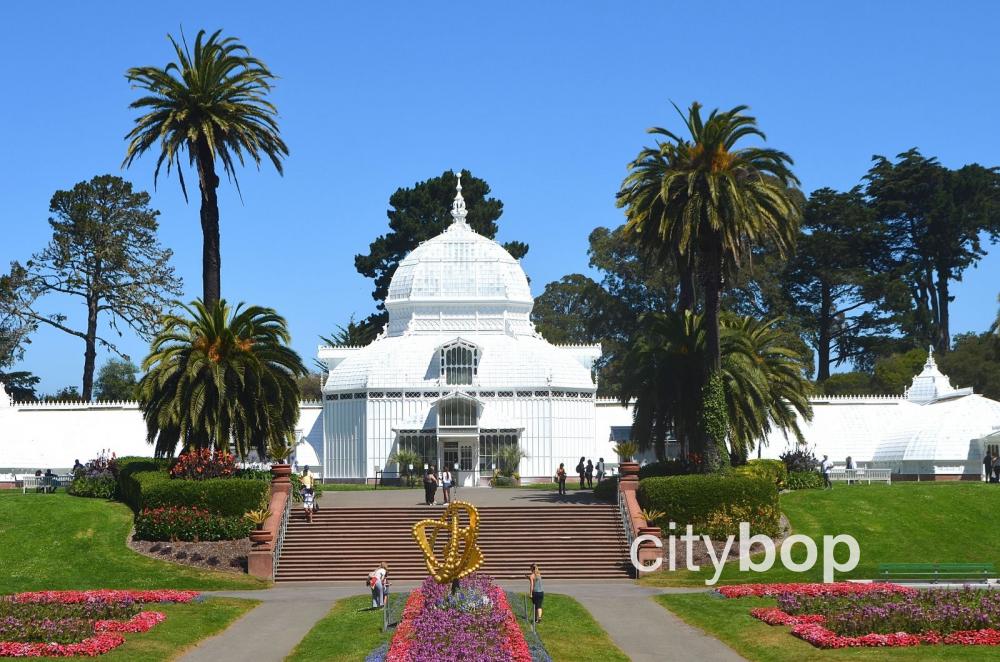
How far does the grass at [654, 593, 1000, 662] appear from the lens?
2783cm

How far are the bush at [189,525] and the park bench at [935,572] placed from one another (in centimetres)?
1941

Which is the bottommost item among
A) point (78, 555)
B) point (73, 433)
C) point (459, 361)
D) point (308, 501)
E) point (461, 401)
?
point (78, 555)

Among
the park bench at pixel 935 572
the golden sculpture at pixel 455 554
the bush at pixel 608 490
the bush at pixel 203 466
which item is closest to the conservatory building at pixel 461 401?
the bush at pixel 608 490

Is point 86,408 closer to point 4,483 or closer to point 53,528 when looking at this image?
point 4,483

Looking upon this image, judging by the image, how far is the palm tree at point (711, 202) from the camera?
46375mm

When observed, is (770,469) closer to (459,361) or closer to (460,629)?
(459,361)

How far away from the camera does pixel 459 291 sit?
78188 mm

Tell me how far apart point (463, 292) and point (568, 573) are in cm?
3675

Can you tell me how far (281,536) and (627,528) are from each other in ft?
36.0

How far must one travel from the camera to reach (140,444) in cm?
7750

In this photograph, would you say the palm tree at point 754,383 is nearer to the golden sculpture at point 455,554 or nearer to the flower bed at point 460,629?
the flower bed at point 460,629

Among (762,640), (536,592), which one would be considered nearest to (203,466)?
(536,592)

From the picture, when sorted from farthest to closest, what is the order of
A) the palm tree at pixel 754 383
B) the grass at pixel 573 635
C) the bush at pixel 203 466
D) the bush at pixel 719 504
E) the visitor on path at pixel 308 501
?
the palm tree at pixel 754 383
the bush at pixel 203 466
the visitor on path at pixel 308 501
the bush at pixel 719 504
the grass at pixel 573 635

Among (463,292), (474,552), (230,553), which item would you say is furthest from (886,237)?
(474,552)
